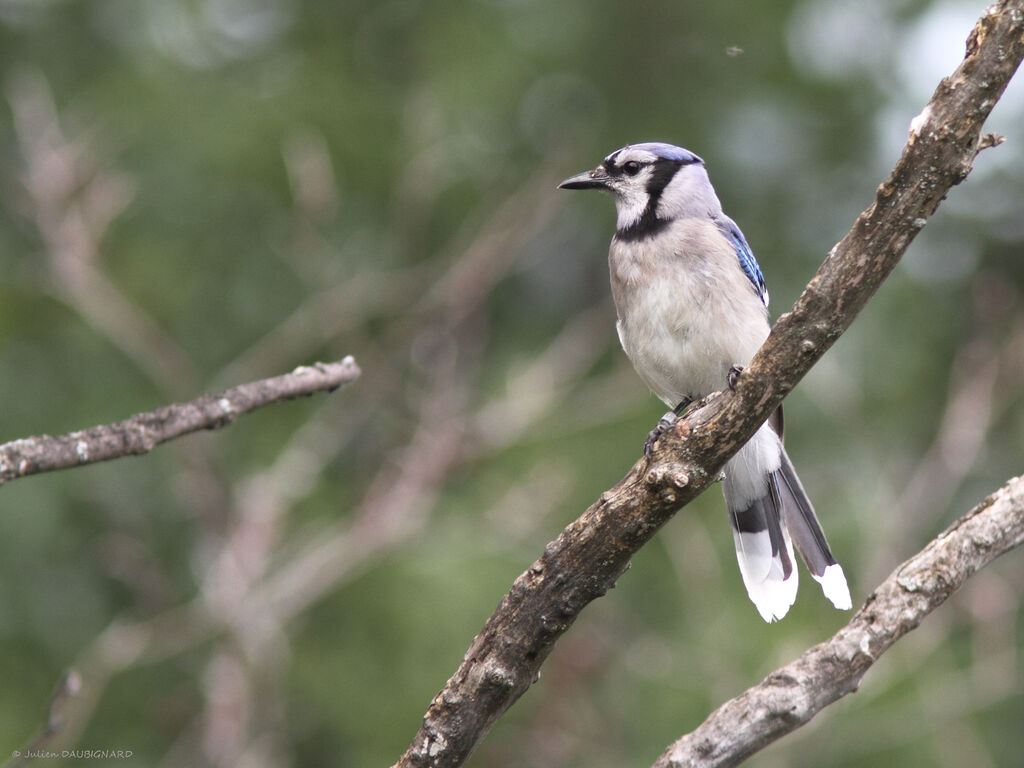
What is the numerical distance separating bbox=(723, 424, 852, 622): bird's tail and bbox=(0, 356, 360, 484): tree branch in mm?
1385

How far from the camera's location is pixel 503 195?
662 cm

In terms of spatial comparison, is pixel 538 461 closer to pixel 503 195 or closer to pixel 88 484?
pixel 503 195

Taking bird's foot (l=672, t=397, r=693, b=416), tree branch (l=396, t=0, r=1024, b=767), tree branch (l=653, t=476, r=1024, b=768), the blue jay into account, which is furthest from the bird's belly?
tree branch (l=396, t=0, r=1024, b=767)

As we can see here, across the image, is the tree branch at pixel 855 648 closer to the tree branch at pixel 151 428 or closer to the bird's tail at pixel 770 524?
the bird's tail at pixel 770 524

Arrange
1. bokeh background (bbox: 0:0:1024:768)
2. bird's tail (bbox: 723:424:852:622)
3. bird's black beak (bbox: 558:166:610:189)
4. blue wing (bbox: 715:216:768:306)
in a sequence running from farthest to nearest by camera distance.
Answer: bokeh background (bbox: 0:0:1024:768)
bird's black beak (bbox: 558:166:610:189)
blue wing (bbox: 715:216:768:306)
bird's tail (bbox: 723:424:852:622)

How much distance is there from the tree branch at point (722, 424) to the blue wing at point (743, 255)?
157 cm

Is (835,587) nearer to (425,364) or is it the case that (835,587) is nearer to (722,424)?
(722,424)

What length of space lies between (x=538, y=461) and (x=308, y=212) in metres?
1.70

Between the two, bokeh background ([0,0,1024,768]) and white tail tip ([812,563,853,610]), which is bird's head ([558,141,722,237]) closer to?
white tail tip ([812,563,853,610])

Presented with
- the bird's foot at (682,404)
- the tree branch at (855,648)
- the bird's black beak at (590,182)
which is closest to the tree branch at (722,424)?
the tree branch at (855,648)

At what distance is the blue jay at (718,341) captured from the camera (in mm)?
3646

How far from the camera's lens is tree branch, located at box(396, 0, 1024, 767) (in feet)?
6.63

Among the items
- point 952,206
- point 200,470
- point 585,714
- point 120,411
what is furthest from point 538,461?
point 952,206

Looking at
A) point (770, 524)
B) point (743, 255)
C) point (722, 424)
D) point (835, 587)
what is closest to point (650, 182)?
point (743, 255)
